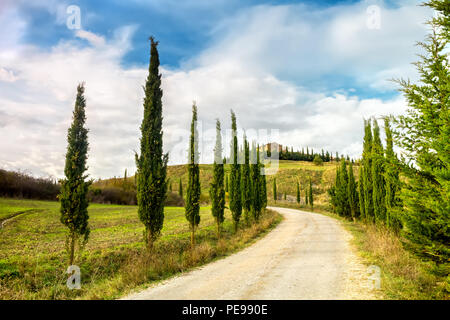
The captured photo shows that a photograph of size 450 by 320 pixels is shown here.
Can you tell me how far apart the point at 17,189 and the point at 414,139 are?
51028 mm

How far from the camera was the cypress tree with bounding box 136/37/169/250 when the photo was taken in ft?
37.3

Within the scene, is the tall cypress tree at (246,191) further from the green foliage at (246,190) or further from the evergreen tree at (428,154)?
the evergreen tree at (428,154)

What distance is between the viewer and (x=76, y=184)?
33.6 ft

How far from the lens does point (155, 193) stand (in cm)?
1150

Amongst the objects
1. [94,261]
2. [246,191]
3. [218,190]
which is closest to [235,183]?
[246,191]

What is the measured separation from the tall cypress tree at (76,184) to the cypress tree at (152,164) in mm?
2251

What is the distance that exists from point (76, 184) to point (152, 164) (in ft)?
10.4

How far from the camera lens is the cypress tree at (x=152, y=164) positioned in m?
11.4

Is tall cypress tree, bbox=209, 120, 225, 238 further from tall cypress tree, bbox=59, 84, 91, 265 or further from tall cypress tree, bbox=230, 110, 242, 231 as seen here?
tall cypress tree, bbox=59, 84, 91, 265

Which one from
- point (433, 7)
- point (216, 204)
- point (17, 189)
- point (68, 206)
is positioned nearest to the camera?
point (433, 7)

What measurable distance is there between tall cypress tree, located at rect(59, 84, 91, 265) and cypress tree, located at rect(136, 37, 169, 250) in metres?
2.25

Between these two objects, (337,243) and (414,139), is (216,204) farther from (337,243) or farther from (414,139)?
(414,139)

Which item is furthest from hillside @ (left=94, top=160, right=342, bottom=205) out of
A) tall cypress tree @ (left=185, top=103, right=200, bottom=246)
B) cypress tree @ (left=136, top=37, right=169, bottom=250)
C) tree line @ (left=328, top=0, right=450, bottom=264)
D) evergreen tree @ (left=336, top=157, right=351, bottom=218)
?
tree line @ (left=328, top=0, right=450, bottom=264)
